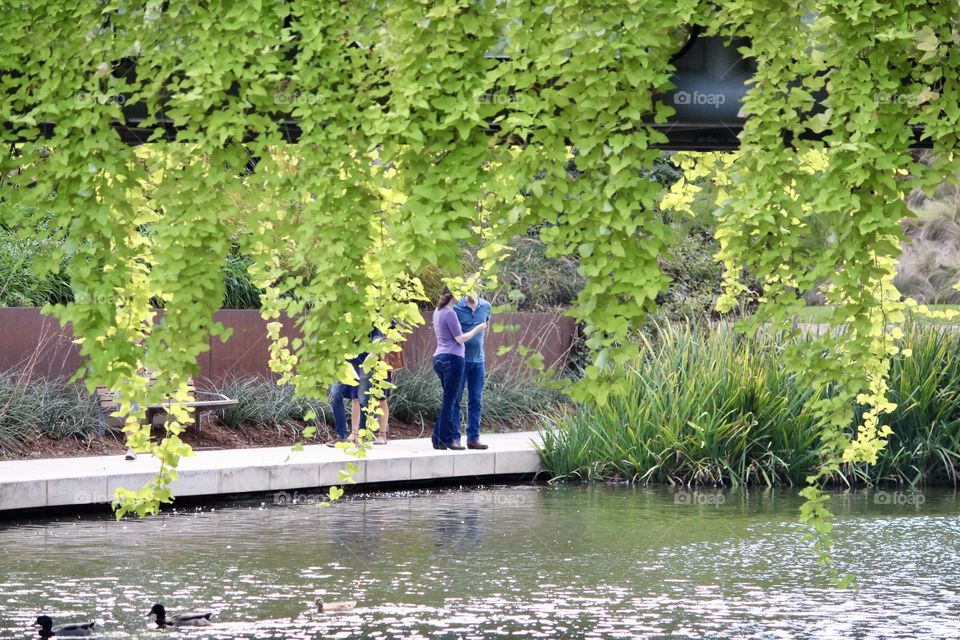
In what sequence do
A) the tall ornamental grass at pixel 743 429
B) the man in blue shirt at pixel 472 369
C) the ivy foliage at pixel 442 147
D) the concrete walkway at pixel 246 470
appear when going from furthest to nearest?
the man in blue shirt at pixel 472 369, the tall ornamental grass at pixel 743 429, the concrete walkway at pixel 246 470, the ivy foliage at pixel 442 147

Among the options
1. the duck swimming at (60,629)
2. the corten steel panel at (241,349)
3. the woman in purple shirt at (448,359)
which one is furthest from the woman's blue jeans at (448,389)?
the duck swimming at (60,629)

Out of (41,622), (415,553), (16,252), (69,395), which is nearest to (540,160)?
(41,622)

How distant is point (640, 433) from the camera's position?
46.3 ft

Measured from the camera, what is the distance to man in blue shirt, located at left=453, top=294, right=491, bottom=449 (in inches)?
552

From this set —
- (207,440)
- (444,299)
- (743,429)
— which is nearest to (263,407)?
(207,440)

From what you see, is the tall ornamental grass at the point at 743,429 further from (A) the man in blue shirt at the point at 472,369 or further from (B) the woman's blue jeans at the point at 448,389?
(B) the woman's blue jeans at the point at 448,389

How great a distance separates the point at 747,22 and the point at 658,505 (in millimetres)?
8011

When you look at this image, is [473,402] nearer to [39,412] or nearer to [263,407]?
[263,407]

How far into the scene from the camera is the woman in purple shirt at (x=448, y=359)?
13742 millimetres

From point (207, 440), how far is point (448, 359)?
2.95m

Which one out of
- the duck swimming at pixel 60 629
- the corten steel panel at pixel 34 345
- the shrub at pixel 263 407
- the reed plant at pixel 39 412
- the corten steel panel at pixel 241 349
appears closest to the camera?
the duck swimming at pixel 60 629

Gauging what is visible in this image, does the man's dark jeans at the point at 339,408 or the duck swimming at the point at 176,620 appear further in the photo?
the man's dark jeans at the point at 339,408

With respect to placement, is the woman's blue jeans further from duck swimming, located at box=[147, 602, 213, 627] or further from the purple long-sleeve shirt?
duck swimming, located at box=[147, 602, 213, 627]

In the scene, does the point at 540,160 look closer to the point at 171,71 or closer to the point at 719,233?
the point at 719,233
